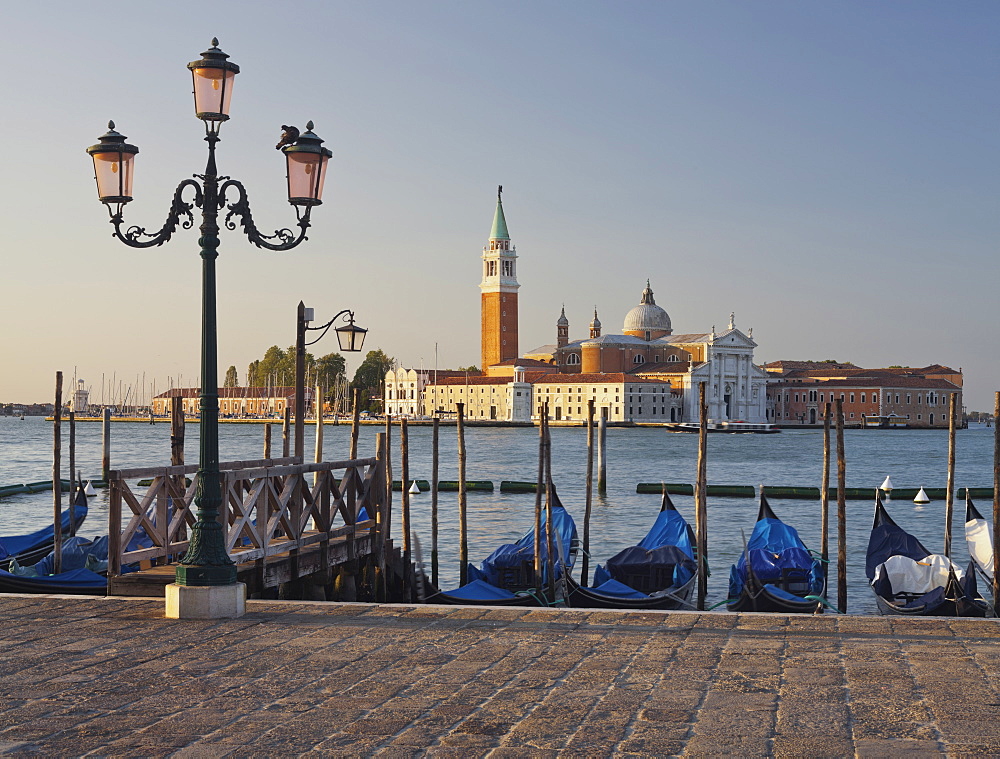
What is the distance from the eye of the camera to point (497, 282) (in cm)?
8550

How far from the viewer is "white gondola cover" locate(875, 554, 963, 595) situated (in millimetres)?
9023

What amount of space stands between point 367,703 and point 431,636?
1.15m

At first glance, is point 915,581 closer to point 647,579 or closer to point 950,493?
point 647,579

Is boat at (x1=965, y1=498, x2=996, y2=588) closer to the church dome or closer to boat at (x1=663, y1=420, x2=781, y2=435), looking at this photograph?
boat at (x1=663, y1=420, x2=781, y2=435)

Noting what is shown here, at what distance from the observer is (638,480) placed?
31.4m

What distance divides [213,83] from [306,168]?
0.63 m

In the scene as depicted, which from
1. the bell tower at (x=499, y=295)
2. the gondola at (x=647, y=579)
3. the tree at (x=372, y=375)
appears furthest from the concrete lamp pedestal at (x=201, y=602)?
the tree at (x=372, y=375)

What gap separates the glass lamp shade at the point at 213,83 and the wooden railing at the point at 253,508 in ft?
6.82

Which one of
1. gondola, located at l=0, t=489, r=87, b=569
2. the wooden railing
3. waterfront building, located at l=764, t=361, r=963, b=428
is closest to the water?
the wooden railing

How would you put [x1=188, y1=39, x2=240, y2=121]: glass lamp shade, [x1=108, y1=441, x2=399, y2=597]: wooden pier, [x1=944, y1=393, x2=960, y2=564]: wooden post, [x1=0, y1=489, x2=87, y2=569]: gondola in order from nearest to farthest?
[x1=188, y1=39, x2=240, y2=121]: glass lamp shade, [x1=108, y1=441, x2=399, y2=597]: wooden pier, [x1=0, y1=489, x2=87, y2=569]: gondola, [x1=944, y1=393, x2=960, y2=564]: wooden post

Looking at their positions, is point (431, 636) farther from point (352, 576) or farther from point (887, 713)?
point (352, 576)

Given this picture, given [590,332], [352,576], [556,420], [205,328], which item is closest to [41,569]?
[352,576]

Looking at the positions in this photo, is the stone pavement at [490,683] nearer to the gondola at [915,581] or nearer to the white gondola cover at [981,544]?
the gondola at [915,581]

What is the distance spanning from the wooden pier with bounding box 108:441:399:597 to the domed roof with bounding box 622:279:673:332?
272 feet
